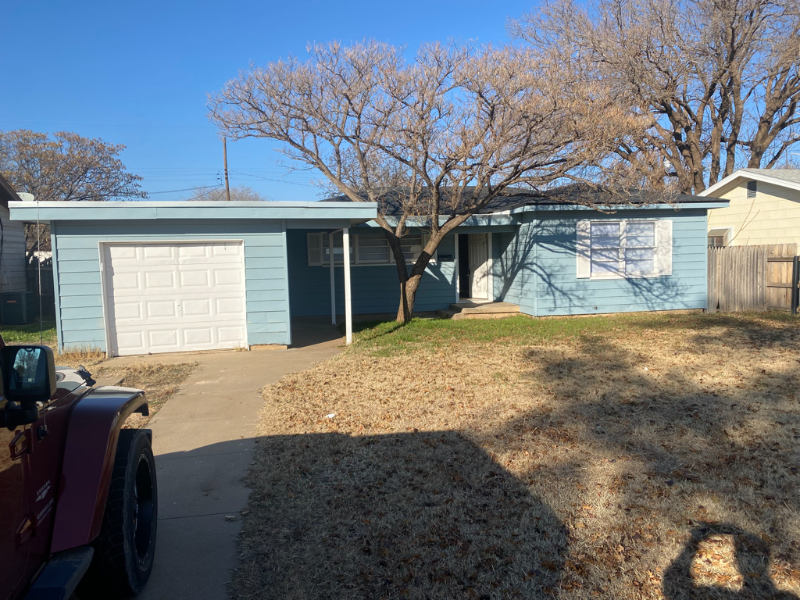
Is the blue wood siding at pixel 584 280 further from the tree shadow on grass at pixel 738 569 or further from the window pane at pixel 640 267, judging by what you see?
the tree shadow on grass at pixel 738 569

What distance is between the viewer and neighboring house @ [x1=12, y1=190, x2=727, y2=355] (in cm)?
1065

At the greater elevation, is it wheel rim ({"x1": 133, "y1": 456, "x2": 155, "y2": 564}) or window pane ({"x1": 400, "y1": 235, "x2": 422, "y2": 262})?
window pane ({"x1": 400, "y1": 235, "x2": 422, "y2": 262})

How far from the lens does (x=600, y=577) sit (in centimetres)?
343

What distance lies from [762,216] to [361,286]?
11.5m

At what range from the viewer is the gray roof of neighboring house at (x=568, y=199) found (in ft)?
44.2

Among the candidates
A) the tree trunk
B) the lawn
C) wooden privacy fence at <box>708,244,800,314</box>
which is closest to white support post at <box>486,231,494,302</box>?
the tree trunk

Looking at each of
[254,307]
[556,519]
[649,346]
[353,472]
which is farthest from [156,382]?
[649,346]

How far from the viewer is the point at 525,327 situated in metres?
13.1

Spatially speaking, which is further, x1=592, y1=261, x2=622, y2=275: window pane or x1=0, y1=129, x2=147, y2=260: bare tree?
x1=0, y1=129, x2=147, y2=260: bare tree

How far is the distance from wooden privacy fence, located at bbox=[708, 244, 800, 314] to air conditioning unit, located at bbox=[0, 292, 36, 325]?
16.8 metres

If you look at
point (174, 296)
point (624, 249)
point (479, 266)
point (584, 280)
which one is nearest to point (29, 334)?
point (174, 296)

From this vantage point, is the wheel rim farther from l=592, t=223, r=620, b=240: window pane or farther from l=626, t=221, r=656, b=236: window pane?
l=626, t=221, r=656, b=236: window pane

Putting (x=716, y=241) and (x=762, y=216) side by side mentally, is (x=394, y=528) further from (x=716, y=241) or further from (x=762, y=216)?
(x=716, y=241)

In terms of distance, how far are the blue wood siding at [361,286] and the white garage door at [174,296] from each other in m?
4.53
